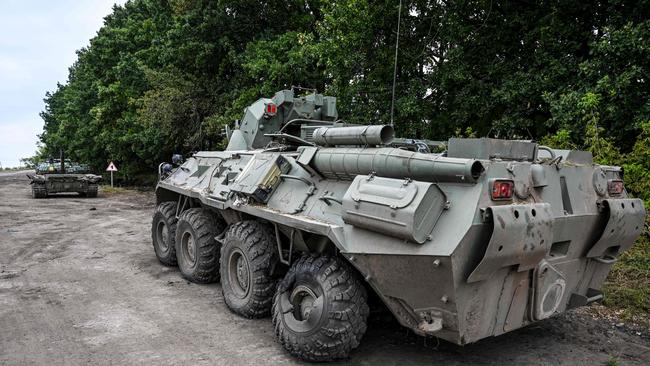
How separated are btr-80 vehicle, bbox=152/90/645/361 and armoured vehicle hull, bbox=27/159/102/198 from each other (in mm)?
17925

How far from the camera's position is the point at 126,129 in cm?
2581

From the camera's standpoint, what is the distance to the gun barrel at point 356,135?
4496 mm

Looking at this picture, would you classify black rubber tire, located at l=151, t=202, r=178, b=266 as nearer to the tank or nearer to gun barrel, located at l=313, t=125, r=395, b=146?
gun barrel, located at l=313, t=125, r=395, b=146

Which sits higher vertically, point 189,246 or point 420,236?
point 420,236

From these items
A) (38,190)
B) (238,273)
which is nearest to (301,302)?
(238,273)

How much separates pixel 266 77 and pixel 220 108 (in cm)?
288

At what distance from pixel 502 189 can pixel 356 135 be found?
1.46 metres

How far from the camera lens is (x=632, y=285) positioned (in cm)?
657

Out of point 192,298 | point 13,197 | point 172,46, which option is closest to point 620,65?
point 192,298

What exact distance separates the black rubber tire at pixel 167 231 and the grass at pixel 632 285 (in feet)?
20.1

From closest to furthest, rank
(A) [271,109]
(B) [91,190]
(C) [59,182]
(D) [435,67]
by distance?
(A) [271,109]
(D) [435,67]
(C) [59,182]
(B) [91,190]

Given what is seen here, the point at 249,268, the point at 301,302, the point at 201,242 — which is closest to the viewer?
the point at 301,302

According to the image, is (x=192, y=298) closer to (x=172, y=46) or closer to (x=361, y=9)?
(x=361, y=9)

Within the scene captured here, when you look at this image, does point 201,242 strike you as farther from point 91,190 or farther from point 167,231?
point 91,190
